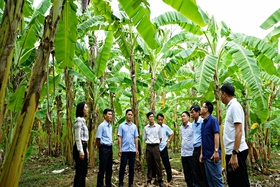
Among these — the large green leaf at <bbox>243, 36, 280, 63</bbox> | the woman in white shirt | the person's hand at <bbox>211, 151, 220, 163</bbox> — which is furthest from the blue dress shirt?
the large green leaf at <bbox>243, 36, 280, 63</bbox>

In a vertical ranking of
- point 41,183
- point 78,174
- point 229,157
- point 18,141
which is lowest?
point 41,183

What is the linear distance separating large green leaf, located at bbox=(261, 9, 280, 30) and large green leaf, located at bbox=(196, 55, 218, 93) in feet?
3.91

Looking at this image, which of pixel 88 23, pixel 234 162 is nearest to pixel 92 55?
pixel 88 23

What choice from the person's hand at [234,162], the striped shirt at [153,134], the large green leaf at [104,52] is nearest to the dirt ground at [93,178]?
the striped shirt at [153,134]

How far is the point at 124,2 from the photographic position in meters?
3.28

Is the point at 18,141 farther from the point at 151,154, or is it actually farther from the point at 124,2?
the point at 151,154

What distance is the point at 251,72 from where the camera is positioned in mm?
3887

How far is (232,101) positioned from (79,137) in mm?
2345

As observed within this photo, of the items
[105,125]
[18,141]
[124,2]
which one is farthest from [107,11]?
[18,141]

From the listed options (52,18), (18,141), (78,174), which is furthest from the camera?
(78,174)

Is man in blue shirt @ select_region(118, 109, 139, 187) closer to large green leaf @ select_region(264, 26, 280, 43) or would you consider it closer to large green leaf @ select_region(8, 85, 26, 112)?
large green leaf @ select_region(8, 85, 26, 112)

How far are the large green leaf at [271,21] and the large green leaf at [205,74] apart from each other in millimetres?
1192

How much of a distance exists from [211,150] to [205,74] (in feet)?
4.29

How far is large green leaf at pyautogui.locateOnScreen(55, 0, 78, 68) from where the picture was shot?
2902mm
